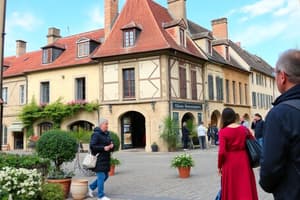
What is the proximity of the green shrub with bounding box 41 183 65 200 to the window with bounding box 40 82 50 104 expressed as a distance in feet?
70.3

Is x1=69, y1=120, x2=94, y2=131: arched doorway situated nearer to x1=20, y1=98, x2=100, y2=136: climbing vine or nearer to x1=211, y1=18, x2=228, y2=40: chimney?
x1=20, y1=98, x2=100, y2=136: climbing vine

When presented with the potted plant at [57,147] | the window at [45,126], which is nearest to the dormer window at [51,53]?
the window at [45,126]

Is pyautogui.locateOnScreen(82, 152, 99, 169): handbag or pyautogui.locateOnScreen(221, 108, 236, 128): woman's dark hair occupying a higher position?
pyautogui.locateOnScreen(221, 108, 236, 128): woman's dark hair

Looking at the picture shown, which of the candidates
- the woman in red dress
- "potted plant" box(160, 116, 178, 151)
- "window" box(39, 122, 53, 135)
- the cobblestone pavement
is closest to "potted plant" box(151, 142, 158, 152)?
"potted plant" box(160, 116, 178, 151)

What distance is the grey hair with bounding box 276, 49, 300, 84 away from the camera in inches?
89.7

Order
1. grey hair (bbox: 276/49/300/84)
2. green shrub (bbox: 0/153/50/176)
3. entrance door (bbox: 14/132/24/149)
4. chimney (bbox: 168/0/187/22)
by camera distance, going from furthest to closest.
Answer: entrance door (bbox: 14/132/24/149)
chimney (bbox: 168/0/187/22)
green shrub (bbox: 0/153/50/176)
grey hair (bbox: 276/49/300/84)

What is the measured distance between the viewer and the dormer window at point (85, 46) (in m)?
25.3

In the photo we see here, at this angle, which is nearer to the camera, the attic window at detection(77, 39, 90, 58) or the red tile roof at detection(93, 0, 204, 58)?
the red tile roof at detection(93, 0, 204, 58)

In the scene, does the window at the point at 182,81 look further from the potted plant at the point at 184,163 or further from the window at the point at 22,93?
the window at the point at 22,93

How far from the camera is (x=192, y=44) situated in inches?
1008

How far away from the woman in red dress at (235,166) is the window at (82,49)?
70.8ft

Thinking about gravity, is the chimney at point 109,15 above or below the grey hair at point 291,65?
above

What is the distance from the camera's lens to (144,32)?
23.1 metres

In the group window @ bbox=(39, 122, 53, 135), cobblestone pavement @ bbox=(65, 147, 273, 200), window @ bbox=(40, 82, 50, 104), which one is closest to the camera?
cobblestone pavement @ bbox=(65, 147, 273, 200)
